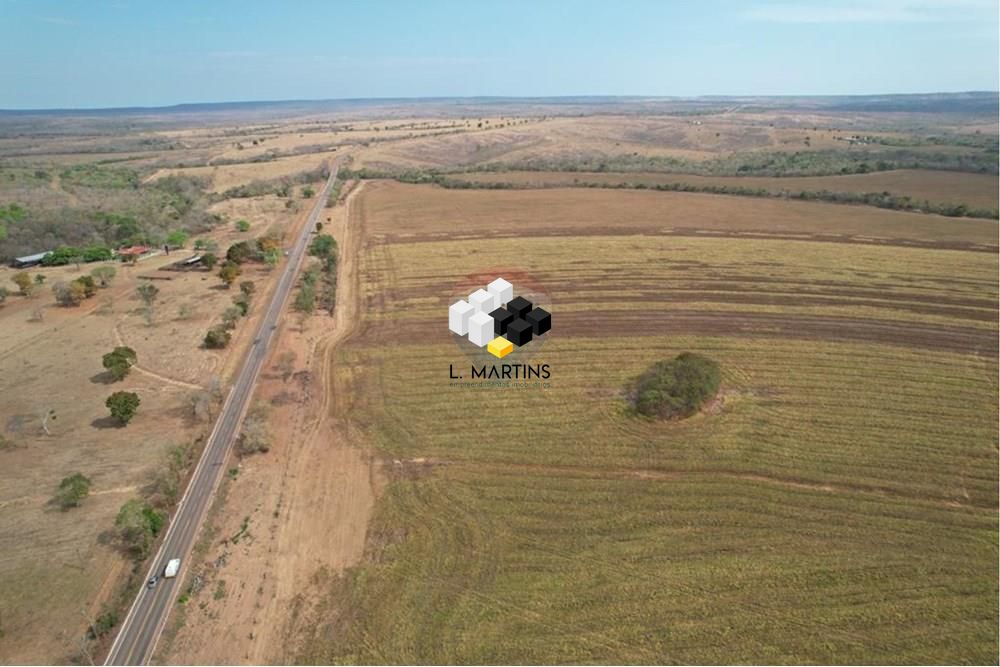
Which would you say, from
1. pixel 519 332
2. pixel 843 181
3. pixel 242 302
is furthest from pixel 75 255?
pixel 843 181

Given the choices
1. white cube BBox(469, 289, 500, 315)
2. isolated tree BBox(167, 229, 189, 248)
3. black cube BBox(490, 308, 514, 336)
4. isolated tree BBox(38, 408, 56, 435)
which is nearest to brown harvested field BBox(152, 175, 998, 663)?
black cube BBox(490, 308, 514, 336)

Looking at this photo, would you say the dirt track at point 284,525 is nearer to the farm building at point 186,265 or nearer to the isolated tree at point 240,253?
the isolated tree at point 240,253

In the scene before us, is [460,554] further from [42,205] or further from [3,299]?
[42,205]

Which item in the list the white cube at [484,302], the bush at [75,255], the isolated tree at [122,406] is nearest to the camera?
the isolated tree at [122,406]

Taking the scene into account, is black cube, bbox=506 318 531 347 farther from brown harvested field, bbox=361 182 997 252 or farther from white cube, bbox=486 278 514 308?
brown harvested field, bbox=361 182 997 252

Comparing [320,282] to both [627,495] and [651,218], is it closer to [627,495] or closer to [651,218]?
[627,495]

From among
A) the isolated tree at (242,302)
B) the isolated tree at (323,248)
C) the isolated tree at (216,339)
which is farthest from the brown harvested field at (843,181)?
the isolated tree at (216,339)
